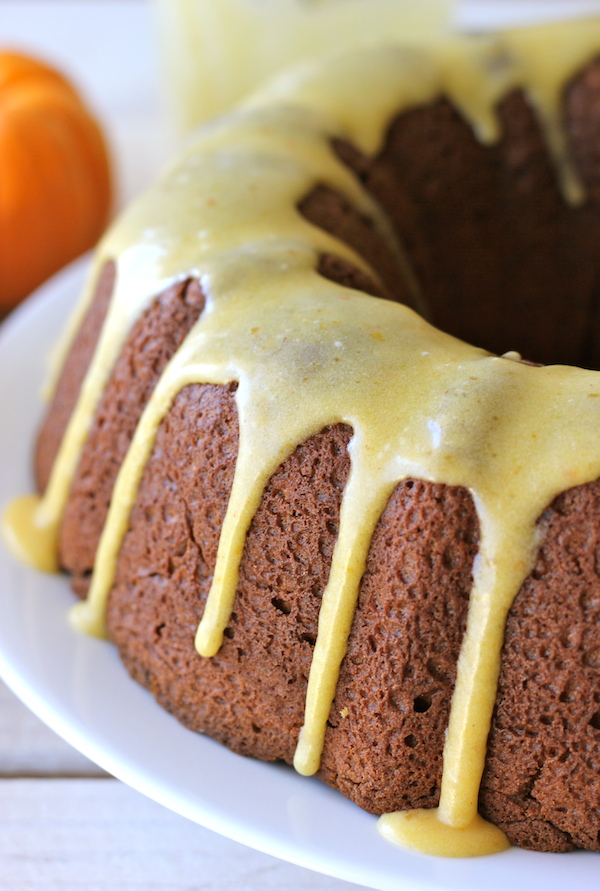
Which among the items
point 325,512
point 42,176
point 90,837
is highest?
point 42,176

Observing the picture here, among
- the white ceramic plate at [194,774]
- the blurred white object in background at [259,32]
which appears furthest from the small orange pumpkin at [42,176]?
the white ceramic plate at [194,774]

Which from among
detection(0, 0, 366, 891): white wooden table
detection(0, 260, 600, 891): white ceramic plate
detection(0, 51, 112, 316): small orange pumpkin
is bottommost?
detection(0, 0, 366, 891): white wooden table

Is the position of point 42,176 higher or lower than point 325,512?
higher

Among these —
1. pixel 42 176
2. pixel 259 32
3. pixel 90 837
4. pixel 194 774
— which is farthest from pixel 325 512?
pixel 259 32

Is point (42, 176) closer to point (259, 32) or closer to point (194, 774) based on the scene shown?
point (259, 32)

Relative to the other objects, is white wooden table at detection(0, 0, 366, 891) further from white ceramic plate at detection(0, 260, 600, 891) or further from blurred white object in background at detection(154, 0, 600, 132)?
blurred white object in background at detection(154, 0, 600, 132)

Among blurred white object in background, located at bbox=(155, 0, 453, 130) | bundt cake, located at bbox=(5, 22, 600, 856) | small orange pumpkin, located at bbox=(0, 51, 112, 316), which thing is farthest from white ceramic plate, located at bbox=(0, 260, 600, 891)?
blurred white object in background, located at bbox=(155, 0, 453, 130)
